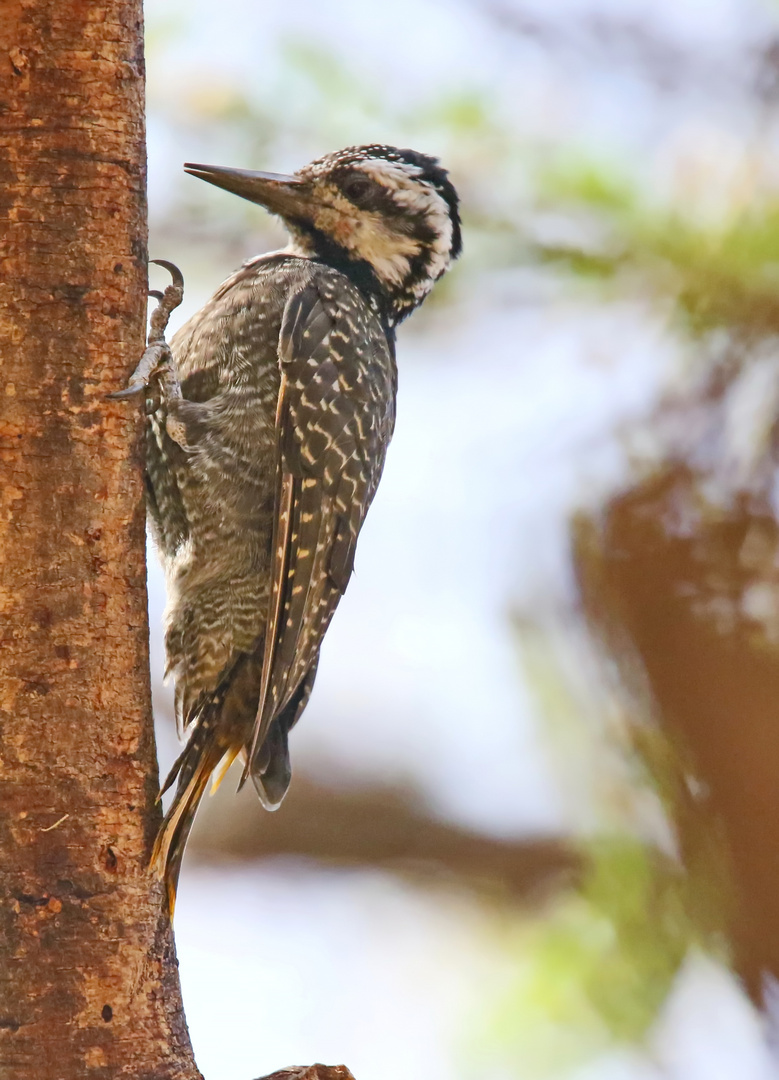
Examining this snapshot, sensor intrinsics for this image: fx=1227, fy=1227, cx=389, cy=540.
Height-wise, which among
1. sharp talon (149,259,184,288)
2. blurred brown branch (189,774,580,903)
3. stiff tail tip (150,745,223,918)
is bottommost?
blurred brown branch (189,774,580,903)

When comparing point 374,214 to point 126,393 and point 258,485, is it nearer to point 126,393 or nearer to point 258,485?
point 258,485

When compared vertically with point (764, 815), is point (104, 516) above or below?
above

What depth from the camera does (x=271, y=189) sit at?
349 centimetres

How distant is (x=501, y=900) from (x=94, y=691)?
2.09 meters

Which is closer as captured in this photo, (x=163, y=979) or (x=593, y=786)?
(x=163, y=979)

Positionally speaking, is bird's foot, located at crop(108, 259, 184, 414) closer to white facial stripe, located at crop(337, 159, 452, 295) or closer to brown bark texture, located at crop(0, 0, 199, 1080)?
brown bark texture, located at crop(0, 0, 199, 1080)

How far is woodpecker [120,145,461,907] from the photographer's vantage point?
2.96 metres

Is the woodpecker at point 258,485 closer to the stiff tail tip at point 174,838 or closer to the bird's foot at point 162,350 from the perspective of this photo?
the bird's foot at point 162,350

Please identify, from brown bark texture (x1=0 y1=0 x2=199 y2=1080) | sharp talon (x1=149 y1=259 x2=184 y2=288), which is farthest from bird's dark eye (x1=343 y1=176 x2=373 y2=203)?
brown bark texture (x1=0 y1=0 x2=199 y2=1080)

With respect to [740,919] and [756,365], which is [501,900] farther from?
[756,365]

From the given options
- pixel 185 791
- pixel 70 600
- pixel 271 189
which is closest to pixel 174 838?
pixel 185 791

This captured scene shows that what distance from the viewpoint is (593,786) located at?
3.56m

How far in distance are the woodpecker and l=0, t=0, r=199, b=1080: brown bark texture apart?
0.58 metres

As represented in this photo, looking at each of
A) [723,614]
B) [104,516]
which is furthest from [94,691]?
[723,614]
